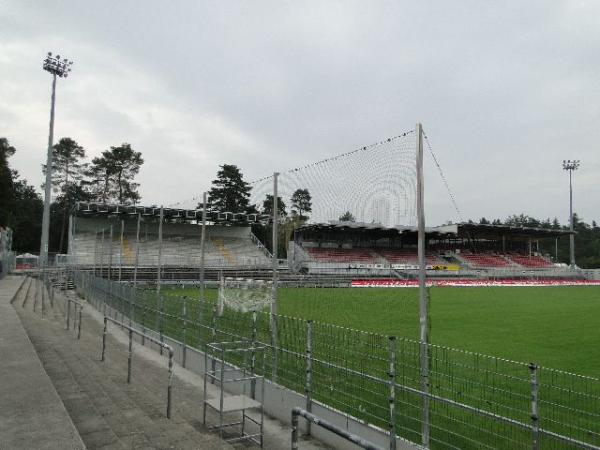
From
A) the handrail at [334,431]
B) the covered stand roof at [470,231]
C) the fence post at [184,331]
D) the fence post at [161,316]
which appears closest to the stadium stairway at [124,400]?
the fence post at [184,331]

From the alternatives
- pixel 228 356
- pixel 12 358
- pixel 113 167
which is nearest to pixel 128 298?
pixel 228 356

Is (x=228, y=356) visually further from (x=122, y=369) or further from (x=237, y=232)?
(x=237, y=232)

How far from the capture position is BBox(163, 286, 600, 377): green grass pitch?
39.2 ft

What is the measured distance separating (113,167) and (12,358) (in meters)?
63.3

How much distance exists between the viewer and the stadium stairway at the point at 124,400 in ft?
17.5

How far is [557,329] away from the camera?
52.6 ft

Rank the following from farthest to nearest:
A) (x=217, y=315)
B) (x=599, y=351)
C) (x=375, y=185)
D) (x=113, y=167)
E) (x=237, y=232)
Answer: (x=113, y=167) < (x=237, y=232) < (x=599, y=351) < (x=217, y=315) < (x=375, y=185)

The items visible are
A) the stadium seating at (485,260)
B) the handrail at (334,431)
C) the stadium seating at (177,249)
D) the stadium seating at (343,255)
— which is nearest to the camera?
the handrail at (334,431)

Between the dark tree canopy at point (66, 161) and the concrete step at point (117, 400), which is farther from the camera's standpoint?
the dark tree canopy at point (66, 161)

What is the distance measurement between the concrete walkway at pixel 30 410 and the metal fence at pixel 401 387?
296cm

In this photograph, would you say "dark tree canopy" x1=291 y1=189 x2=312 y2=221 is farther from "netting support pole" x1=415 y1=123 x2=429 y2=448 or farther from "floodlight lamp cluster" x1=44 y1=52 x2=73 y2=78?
"floodlight lamp cluster" x1=44 y1=52 x2=73 y2=78

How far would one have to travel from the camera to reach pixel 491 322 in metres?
17.7

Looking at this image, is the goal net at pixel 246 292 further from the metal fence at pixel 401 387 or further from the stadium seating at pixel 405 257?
the stadium seating at pixel 405 257

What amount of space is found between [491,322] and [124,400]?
14.5 meters
